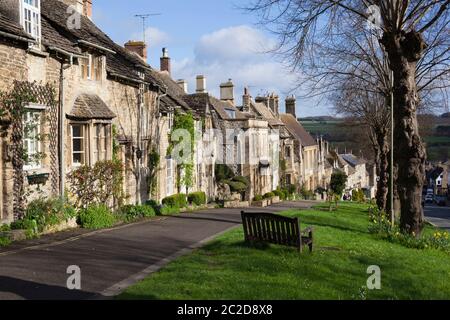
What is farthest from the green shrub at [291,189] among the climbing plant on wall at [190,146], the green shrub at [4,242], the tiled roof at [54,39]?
the green shrub at [4,242]

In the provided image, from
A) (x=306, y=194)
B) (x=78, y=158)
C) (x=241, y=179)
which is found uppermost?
(x=78, y=158)

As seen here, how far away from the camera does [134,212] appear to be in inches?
872

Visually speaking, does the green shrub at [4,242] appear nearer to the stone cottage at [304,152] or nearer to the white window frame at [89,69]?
the white window frame at [89,69]

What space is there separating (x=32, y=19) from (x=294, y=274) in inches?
450

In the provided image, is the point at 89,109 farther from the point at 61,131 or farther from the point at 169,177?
the point at 169,177

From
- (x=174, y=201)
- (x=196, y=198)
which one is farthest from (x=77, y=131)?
(x=196, y=198)

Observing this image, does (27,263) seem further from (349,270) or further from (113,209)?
(113,209)

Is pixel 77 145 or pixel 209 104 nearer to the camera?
pixel 77 145

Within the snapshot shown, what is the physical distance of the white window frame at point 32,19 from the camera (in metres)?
16.4

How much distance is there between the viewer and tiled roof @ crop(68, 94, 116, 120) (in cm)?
1902

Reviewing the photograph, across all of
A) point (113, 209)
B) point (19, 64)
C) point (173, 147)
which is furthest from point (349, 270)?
point (173, 147)

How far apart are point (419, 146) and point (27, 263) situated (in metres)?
Result: 12.4

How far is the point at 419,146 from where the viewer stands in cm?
1809

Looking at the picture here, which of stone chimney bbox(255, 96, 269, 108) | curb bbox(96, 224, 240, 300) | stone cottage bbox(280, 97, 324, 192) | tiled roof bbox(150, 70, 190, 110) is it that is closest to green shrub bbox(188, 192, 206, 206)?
tiled roof bbox(150, 70, 190, 110)
